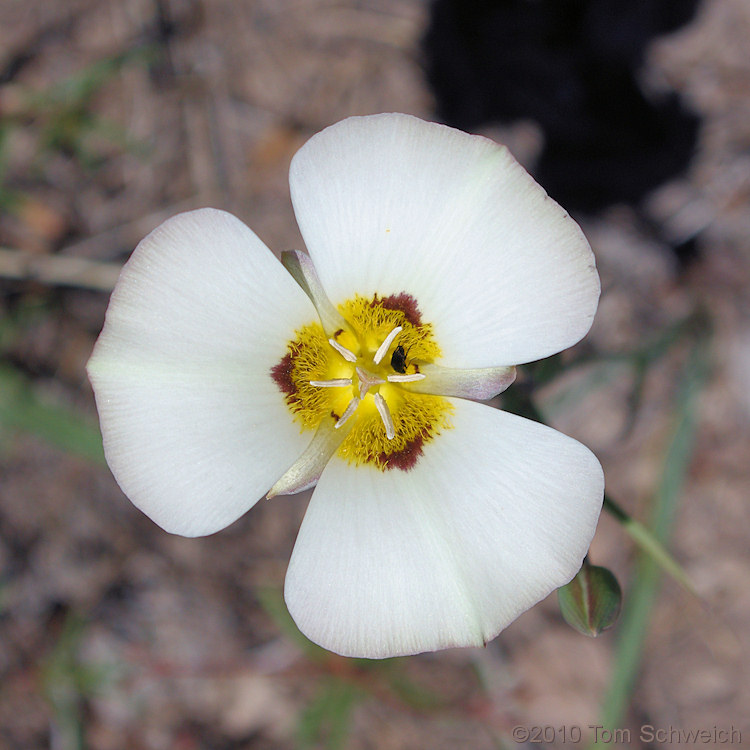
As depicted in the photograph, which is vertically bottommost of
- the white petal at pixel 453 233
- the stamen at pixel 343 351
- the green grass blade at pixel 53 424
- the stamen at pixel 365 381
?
the green grass blade at pixel 53 424

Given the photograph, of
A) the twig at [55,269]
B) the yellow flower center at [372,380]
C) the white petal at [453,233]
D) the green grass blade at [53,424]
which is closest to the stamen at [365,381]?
the yellow flower center at [372,380]

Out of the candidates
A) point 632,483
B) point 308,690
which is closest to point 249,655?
point 308,690

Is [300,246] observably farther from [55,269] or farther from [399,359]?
[399,359]

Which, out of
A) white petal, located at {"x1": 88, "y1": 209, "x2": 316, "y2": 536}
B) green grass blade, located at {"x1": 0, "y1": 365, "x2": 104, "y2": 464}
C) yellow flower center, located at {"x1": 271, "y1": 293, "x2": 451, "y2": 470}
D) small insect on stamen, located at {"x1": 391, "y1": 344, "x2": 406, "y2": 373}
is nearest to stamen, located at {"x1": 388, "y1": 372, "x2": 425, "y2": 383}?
yellow flower center, located at {"x1": 271, "y1": 293, "x2": 451, "y2": 470}

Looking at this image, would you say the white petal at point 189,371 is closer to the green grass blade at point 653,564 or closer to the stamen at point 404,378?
the stamen at point 404,378

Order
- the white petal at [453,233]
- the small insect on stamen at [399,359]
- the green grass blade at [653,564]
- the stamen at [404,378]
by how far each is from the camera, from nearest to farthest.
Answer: the white petal at [453,233], the stamen at [404,378], the small insect on stamen at [399,359], the green grass blade at [653,564]

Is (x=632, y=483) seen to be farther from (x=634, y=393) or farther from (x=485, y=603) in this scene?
(x=485, y=603)

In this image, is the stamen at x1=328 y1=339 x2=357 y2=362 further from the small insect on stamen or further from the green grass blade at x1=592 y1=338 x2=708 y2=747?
the green grass blade at x1=592 y1=338 x2=708 y2=747

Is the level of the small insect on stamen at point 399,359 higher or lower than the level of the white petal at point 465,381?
lower
